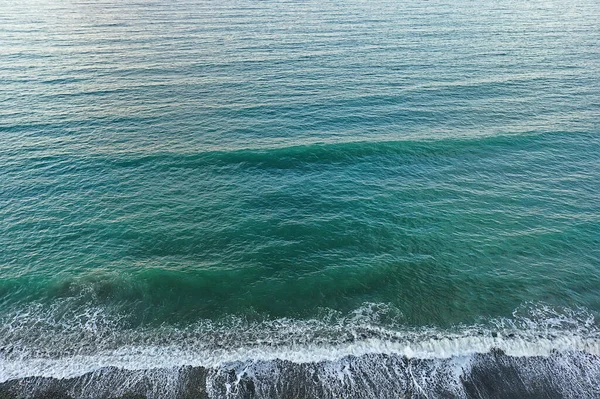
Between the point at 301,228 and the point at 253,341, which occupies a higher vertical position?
the point at 253,341

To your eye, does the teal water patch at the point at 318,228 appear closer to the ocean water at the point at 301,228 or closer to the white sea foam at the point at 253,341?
the ocean water at the point at 301,228

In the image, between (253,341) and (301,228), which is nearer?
(253,341)

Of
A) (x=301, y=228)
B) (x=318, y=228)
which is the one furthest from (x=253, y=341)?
(x=318, y=228)

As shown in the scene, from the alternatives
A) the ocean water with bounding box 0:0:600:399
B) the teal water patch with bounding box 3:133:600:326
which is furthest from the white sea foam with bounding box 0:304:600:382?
the teal water patch with bounding box 3:133:600:326

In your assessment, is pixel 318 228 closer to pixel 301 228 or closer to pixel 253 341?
pixel 301 228

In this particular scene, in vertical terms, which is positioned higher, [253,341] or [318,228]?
[253,341]

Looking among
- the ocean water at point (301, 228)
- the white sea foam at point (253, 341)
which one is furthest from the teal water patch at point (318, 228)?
the white sea foam at point (253, 341)

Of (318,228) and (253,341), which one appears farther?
(318,228)

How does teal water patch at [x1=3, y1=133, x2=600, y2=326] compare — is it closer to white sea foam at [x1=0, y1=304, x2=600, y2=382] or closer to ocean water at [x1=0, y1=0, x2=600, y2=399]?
ocean water at [x1=0, y1=0, x2=600, y2=399]

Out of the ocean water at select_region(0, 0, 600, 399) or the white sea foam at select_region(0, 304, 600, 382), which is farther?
the white sea foam at select_region(0, 304, 600, 382)
